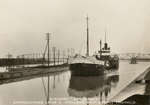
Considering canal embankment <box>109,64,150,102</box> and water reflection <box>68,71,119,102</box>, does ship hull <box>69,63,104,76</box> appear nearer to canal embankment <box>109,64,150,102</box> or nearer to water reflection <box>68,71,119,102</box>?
water reflection <box>68,71,119,102</box>

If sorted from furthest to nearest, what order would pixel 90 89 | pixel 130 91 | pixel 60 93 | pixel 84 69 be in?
1. pixel 84 69
2. pixel 90 89
3. pixel 60 93
4. pixel 130 91

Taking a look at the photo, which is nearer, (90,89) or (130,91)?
(130,91)

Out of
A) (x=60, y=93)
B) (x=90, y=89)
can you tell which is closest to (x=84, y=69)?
(x=90, y=89)

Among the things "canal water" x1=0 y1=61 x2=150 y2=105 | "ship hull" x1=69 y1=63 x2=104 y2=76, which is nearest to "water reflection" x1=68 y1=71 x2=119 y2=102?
"canal water" x1=0 y1=61 x2=150 y2=105

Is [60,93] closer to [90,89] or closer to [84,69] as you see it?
[90,89]

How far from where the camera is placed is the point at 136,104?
478 inches

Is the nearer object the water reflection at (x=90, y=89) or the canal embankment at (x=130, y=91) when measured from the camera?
the canal embankment at (x=130, y=91)

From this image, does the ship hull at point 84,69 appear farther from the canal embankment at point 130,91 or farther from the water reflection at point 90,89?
the canal embankment at point 130,91

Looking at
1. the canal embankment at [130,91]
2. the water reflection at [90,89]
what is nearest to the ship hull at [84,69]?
the water reflection at [90,89]

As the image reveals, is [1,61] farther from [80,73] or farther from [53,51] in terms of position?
[80,73]

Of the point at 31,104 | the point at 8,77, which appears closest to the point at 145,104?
the point at 31,104

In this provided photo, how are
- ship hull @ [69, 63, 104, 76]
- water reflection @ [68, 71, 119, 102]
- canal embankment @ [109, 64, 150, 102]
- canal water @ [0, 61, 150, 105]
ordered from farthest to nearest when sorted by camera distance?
ship hull @ [69, 63, 104, 76] < water reflection @ [68, 71, 119, 102] < canal water @ [0, 61, 150, 105] < canal embankment @ [109, 64, 150, 102]

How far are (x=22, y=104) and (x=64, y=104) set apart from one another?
2146 mm

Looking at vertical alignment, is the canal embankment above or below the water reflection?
above
